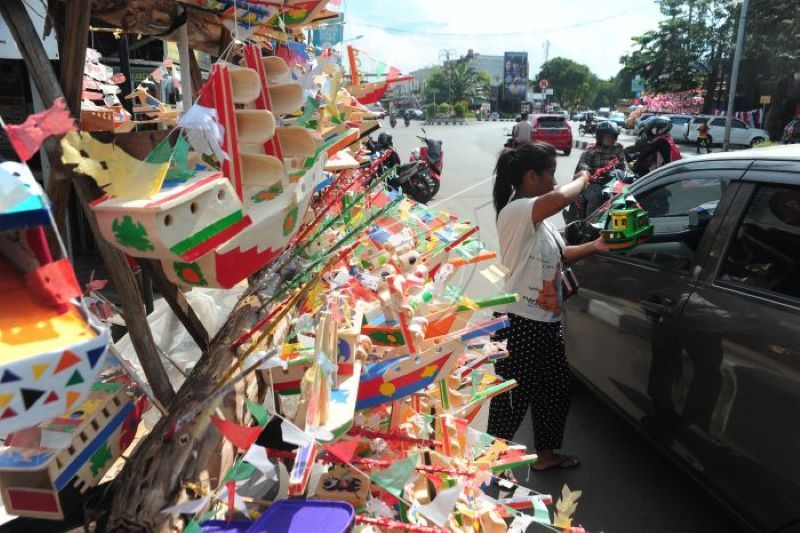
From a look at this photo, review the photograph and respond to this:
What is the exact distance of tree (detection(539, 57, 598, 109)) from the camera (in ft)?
306

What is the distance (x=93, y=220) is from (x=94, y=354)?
0.97 feet

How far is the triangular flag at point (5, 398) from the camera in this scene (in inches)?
26.4

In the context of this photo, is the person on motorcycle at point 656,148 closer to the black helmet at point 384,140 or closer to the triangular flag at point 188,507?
the black helmet at point 384,140

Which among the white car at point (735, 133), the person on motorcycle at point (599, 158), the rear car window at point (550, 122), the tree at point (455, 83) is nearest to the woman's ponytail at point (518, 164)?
the person on motorcycle at point (599, 158)

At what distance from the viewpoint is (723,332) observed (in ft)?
6.88

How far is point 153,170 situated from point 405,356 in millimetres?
880

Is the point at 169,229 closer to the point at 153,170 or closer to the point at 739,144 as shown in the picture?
the point at 153,170

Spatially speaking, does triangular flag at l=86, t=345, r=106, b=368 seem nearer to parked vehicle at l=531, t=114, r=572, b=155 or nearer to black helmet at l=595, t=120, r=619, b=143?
black helmet at l=595, t=120, r=619, b=143

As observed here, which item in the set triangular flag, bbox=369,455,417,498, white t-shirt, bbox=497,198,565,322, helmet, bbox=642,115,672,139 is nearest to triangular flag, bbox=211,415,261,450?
triangular flag, bbox=369,455,417,498

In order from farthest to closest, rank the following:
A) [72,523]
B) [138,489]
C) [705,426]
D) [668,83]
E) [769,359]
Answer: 1. [668,83]
2. [705,426]
3. [769,359]
4. [72,523]
5. [138,489]

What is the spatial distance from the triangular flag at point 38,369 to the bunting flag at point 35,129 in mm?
260

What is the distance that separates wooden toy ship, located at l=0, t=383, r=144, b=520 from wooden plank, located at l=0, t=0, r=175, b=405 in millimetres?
132

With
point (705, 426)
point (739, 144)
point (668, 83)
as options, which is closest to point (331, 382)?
point (705, 426)

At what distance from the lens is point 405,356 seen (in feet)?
5.16
